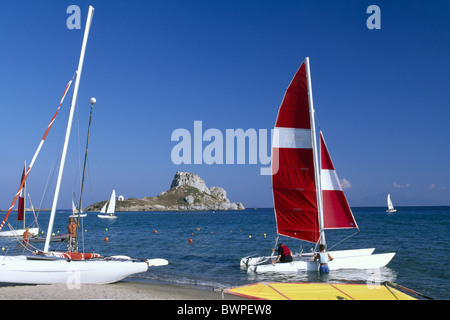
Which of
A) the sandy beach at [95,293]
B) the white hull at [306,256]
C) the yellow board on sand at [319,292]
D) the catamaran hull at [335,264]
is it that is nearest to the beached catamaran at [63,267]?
the sandy beach at [95,293]

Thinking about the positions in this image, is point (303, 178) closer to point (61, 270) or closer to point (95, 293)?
point (95, 293)

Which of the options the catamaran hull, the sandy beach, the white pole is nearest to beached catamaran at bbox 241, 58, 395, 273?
the catamaran hull

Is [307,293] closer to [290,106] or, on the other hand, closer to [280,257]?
[280,257]

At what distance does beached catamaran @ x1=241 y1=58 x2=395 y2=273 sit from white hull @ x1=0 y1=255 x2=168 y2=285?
7.72 metres

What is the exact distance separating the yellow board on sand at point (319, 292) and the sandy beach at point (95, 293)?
86 centimetres

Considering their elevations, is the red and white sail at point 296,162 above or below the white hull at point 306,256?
above

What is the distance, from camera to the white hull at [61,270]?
13.2 metres

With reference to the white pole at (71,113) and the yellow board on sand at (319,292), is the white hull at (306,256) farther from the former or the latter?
the white pole at (71,113)

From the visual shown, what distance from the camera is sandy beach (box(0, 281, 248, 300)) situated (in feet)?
38.2

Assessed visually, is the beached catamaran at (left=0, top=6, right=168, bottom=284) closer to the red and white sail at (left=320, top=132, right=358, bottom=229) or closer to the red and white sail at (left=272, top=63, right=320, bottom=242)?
the red and white sail at (left=272, top=63, right=320, bottom=242)

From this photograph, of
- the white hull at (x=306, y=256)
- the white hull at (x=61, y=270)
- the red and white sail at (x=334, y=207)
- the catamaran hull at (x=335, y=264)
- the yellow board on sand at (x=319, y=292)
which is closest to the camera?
the yellow board on sand at (x=319, y=292)
